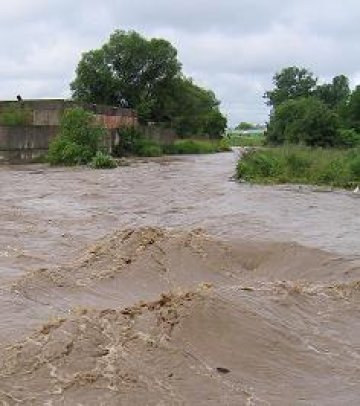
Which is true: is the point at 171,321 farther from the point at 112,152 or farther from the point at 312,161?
the point at 112,152

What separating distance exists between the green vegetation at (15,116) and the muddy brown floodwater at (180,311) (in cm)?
2538

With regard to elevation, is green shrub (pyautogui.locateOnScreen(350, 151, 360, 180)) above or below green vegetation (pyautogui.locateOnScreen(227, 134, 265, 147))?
above

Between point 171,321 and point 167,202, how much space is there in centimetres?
1411

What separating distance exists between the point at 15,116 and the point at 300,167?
1944 cm

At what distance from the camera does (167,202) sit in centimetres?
2106

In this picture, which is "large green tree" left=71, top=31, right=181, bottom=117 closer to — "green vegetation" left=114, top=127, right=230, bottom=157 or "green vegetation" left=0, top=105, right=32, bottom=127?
"green vegetation" left=114, top=127, right=230, bottom=157

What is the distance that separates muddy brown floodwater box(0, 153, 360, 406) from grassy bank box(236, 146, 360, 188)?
417 inches

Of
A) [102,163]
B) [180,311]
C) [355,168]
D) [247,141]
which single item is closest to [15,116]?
[102,163]

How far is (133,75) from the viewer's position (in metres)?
70.2

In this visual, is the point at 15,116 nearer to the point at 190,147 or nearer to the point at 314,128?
the point at 314,128

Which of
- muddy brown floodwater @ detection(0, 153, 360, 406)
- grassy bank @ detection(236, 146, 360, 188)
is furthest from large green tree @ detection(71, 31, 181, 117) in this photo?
muddy brown floodwater @ detection(0, 153, 360, 406)

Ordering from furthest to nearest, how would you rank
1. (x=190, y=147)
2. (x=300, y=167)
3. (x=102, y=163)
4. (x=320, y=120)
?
(x=190, y=147)
(x=320, y=120)
(x=102, y=163)
(x=300, y=167)

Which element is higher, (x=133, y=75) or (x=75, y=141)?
(x=133, y=75)

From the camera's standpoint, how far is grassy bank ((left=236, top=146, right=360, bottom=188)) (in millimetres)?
27625
